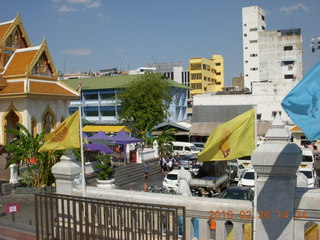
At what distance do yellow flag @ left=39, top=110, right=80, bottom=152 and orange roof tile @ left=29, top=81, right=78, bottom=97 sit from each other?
1767cm

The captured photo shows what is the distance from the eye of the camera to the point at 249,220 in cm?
562

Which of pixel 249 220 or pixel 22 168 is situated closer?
pixel 249 220

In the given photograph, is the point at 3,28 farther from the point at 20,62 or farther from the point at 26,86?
the point at 26,86

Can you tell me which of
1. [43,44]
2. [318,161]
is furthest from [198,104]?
[43,44]

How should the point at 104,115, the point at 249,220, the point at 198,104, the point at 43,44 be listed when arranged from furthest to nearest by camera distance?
the point at 104,115, the point at 198,104, the point at 43,44, the point at 249,220

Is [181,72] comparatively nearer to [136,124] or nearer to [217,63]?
[217,63]

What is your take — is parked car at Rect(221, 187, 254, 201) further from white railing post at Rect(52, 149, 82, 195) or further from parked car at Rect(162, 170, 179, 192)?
white railing post at Rect(52, 149, 82, 195)

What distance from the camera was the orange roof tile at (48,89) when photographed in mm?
25281

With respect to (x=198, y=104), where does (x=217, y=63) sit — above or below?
above

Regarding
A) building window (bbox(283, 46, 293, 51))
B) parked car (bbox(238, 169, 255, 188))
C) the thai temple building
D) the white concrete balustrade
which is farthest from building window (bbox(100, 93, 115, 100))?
the white concrete balustrade

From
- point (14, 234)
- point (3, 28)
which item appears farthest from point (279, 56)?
point (14, 234)

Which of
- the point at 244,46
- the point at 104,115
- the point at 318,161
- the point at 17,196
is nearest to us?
the point at 17,196

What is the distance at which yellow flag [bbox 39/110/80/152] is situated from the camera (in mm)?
8047

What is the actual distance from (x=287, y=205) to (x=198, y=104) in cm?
3907
